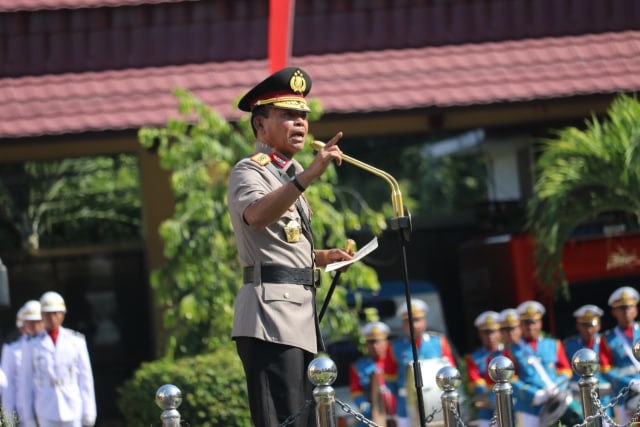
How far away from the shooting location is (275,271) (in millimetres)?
5539

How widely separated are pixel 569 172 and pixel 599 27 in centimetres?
271

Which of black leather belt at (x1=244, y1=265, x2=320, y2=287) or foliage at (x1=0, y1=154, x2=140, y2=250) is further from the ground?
foliage at (x1=0, y1=154, x2=140, y2=250)

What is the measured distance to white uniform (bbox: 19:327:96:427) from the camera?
33.0ft

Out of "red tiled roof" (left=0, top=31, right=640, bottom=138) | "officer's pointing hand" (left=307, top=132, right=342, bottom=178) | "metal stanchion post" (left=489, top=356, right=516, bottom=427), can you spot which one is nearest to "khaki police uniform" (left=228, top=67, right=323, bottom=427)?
"officer's pointing hand" (left=307, top=132, right=342, bottom=178)

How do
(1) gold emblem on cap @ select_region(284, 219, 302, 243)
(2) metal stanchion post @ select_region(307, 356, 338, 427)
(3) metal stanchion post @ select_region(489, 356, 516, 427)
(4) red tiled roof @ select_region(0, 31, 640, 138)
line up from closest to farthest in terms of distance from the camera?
(2) metal stanchion post @ select_region(307, 356, 338, 427) < (1) gold emblem on cap @ select_region(284, 219, 302, 243) < (3) metal stanchion post @ select_region(489, 356, 516, 427) < (4) red tiled roof @ select_region(0, 31, 640, 138)

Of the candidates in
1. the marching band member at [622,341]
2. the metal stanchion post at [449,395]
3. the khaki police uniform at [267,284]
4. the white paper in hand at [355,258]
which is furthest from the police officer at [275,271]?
the marching band member at [622,341]

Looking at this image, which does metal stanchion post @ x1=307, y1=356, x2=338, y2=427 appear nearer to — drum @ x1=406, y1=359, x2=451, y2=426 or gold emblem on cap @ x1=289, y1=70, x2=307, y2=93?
gold emblem on cap @ x1=289, y1=70, x2=307, y2=93

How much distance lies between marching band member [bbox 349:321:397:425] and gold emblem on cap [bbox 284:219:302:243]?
5.43 m

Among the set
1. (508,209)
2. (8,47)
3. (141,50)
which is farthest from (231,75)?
(508,209)

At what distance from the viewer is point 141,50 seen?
12.7 m

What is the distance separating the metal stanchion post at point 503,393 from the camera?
5977 mm

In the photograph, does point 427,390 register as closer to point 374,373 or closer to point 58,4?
point 374,373

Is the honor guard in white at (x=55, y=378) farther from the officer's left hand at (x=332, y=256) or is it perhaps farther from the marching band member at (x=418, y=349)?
the officer's left hand at (x=332, y=256)

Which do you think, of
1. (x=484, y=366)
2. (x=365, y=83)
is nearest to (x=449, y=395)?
(x=484, y=366)
